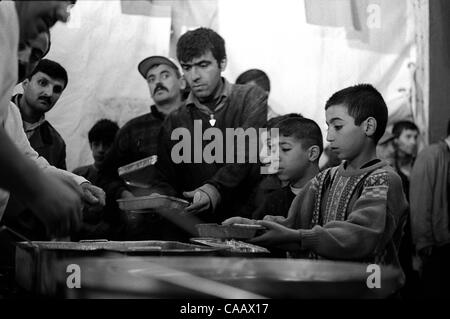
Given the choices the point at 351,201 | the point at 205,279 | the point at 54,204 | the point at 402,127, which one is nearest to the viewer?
the point at 54,204

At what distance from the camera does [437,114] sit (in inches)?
93.0

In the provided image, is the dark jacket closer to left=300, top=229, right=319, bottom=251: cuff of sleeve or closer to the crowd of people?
the crowd of people

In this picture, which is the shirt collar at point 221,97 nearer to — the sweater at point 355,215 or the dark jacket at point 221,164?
the dark jacket at point 221,164

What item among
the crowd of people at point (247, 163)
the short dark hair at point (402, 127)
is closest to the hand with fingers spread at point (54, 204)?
the crowd of people at point (247, 163)

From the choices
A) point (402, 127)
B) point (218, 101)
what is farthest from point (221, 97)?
point (402, 127)

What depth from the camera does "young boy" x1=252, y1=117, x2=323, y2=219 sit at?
2.10m

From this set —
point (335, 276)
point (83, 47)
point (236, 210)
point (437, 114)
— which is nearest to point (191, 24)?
point (83, 47)

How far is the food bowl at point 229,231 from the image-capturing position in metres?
1.87

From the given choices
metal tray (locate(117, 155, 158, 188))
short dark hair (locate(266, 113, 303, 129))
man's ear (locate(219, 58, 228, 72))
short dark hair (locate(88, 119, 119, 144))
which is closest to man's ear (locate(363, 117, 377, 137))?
short dark hair (locate(266, 113, 303, 129))

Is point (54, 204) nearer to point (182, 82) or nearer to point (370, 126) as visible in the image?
point (370, 126)

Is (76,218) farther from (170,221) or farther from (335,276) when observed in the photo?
→ (170,221)

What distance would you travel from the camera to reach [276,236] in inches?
70.9

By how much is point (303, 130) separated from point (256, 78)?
24 cm
